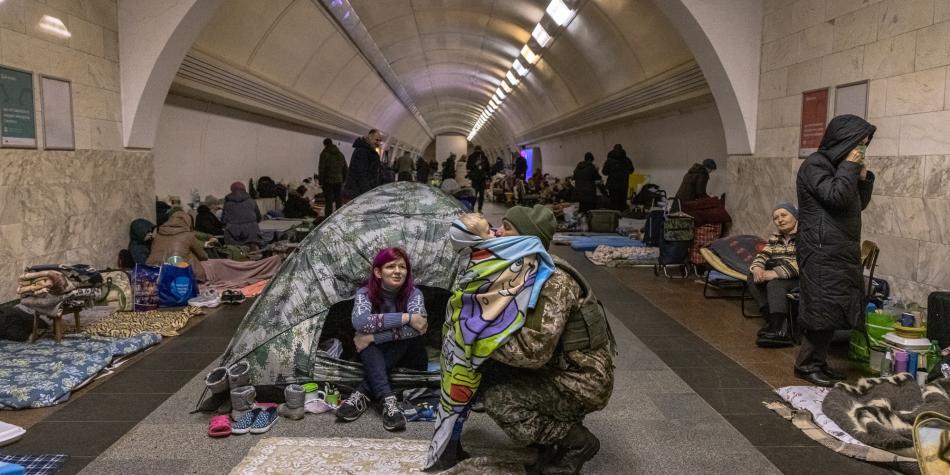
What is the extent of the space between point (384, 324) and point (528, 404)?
135 centimetres

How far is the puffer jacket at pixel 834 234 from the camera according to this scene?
445 centimetres

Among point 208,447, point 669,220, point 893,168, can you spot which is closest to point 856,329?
point 893,168

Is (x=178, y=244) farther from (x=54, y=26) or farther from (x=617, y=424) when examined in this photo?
(x=617, y=424)

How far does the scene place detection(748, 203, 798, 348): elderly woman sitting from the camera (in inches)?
216

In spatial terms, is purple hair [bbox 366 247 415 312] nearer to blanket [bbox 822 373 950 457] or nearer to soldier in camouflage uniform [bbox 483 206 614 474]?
soldier in camouflage uniform [bbox 483 206 614 474]

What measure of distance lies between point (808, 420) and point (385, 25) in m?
13.0

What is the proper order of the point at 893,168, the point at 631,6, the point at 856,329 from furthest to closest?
1. the point at 631,6
2. the point at 893,168
3. the point at 856,329

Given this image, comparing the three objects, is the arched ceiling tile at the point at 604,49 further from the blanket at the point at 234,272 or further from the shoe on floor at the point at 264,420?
the shoe on floor at the point at 264,420

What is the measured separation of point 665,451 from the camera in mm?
3631

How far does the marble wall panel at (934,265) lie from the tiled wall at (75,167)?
26.6ft

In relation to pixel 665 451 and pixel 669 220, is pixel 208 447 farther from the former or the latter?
pixel 669 220

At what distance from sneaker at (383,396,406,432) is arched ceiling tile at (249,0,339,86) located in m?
8.85

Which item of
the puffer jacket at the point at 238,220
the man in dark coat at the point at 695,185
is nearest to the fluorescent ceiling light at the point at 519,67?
the man in dark coat at the point at 695,185

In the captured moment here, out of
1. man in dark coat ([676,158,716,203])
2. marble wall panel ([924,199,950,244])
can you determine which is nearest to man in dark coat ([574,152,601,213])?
man in dark coat ([676,158,716,203])
